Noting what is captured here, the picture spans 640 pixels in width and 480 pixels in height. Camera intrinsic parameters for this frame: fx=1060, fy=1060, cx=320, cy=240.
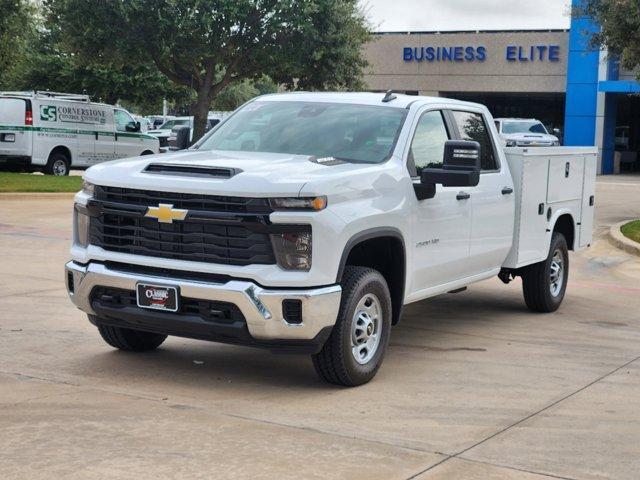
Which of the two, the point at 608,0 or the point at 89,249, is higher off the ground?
the point at 608,0

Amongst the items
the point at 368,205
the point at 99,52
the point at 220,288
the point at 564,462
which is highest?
the point at 99,52

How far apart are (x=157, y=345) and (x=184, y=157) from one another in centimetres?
154

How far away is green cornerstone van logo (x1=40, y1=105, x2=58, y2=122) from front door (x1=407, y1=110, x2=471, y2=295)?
63.8ft

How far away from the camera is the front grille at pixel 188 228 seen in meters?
6.49

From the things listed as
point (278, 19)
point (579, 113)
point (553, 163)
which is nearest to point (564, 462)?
point (553, 163)

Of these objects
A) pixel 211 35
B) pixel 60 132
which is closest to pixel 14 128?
pixel 60 132

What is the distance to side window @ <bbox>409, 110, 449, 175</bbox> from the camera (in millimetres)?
7870

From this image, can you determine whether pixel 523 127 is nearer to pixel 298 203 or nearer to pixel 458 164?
pixel 458 164

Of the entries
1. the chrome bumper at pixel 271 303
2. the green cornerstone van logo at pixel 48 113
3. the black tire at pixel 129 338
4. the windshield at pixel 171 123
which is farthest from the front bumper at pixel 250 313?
the windshield at pixel 171 123

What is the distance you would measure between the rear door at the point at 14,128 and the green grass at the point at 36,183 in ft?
2.03

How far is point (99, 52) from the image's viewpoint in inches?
1288

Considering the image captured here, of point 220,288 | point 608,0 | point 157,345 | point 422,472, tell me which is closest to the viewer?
point 422,472

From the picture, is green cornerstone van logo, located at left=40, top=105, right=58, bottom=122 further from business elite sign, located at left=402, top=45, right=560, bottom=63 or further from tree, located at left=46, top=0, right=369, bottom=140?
business elite sign, located at left=402, top=45, right=560, bottom=63

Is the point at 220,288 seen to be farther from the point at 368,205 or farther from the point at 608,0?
the point at 608,0
